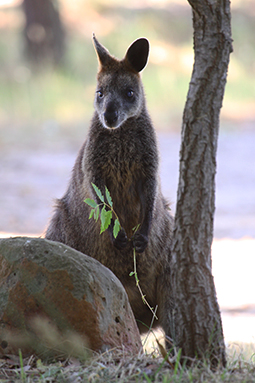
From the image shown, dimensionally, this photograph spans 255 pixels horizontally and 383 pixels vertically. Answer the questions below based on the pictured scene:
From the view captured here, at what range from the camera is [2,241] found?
3211 mm

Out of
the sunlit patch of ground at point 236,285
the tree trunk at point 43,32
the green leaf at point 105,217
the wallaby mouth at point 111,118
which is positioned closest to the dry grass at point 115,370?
the green leaf at point 105,217

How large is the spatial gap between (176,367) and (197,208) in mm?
789

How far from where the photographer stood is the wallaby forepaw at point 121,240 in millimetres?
3699

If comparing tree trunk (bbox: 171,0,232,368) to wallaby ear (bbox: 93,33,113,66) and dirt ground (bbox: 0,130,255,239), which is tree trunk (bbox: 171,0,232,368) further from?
dirt ground (bbox: 0,130,255,239)

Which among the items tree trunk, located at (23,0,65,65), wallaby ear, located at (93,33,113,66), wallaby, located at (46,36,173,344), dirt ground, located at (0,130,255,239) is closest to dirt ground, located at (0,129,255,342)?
dirt ground, located at (0,130,255,239)

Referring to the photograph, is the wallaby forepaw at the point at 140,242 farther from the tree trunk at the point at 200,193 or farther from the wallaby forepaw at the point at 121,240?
the tree trunk at the point at 200,193

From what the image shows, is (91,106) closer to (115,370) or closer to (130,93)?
(130,93)

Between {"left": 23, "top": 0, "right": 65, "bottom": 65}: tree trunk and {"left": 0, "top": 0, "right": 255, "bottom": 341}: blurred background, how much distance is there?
0.03 metres

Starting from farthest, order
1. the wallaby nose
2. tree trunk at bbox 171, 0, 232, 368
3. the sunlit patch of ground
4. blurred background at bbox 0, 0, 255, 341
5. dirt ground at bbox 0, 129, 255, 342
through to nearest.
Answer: blurred background at bbox 0, 0, 255, 341 → dirt ground at bbox 0, 129, 255, 342 → the sunlit patch of ground → the wallaby nose → tree trunk at bbox 171, 0, 232, 368

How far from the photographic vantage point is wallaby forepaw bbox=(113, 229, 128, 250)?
3699 mm

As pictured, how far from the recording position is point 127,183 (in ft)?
12.7

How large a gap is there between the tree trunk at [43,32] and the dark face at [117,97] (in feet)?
37.9

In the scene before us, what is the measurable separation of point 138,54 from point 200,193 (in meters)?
1.56

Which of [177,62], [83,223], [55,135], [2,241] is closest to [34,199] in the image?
[55,135]
